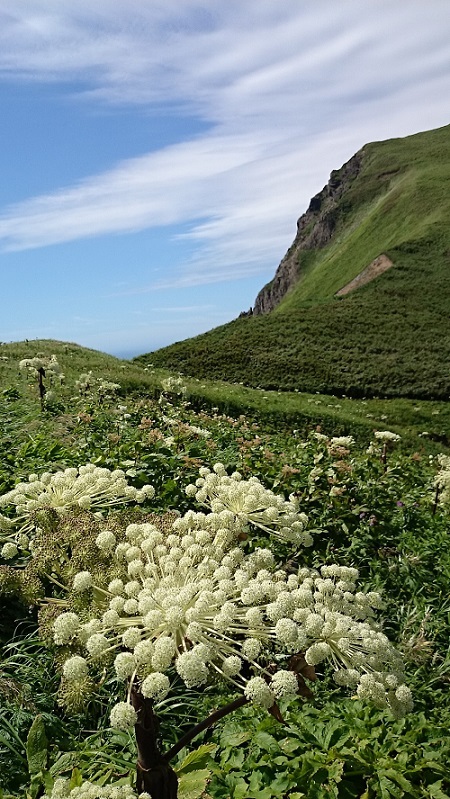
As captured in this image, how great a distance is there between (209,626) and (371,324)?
2422 inches

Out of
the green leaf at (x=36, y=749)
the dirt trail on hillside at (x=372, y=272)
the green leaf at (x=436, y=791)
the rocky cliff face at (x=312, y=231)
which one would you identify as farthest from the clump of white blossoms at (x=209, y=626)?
the rocky cliff face at (x=312, y=231)

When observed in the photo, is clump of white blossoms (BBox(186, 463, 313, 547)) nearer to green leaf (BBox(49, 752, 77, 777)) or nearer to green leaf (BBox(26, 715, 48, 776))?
green leaf (BBox(26, 715, 48, 776))

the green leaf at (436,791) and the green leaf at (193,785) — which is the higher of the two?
the green leaf at (193,785)

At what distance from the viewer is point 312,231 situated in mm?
140500

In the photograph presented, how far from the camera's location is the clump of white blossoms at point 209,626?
91.0 inches

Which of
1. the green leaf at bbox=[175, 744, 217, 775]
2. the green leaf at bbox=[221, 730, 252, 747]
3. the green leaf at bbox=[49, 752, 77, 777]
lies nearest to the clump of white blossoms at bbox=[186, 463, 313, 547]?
the green leaf at bbox=[175, 744, 217, 775]

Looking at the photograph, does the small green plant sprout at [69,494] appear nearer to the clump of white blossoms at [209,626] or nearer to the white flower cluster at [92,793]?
the clump of white blossoms at [209,626]

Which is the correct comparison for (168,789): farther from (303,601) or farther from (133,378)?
(133,378)

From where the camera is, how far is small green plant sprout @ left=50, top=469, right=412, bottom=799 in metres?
2.32

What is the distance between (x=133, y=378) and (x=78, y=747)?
24.4 m

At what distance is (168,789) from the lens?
8.94ft

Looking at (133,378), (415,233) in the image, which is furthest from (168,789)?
(415,233)

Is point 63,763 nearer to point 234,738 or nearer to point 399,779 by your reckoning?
point 234,738

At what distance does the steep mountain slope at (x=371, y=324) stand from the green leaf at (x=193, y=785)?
45.5 meters
